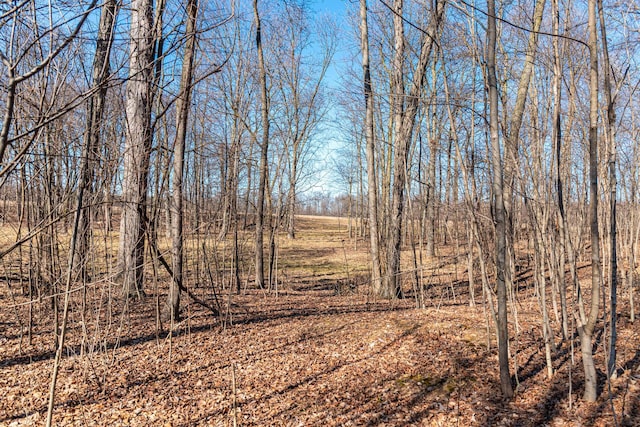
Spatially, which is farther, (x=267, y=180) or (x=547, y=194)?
(x=267, y=180)

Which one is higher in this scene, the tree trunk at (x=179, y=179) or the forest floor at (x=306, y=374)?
the tree trunk at (x=179, y=179)

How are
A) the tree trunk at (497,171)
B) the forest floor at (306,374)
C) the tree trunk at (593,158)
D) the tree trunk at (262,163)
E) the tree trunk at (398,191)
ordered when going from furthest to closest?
the tree trunk at (262,163) → the tree trunk at (398,191) → the forest floor at (306,374) → the tree trunk at (497,171) → the tree trunk at (593,158)

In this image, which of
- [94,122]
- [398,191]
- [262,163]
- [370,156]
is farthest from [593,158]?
[262,163]

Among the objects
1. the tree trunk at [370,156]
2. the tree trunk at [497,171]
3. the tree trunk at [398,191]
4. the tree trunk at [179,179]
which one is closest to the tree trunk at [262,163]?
the tree trunk at [370,156]

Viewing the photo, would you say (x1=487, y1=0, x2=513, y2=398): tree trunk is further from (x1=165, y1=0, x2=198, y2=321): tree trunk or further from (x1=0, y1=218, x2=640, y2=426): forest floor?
(x1=165, y1=0, x2=198, y2=321): tree trunk

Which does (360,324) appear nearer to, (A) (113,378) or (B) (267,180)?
(A) (113,378)

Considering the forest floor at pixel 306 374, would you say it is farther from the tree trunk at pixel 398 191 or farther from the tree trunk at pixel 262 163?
the tree trunk at pixel 262 163

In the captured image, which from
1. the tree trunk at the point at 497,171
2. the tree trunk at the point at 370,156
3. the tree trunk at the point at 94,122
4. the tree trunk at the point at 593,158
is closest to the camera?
the tree trunk at the point at 94,122

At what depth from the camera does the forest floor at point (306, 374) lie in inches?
134

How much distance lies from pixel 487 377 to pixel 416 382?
71 centimetres

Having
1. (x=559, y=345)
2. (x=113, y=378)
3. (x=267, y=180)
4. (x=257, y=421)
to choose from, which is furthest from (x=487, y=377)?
(x=267, y=180)

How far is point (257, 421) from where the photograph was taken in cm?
343

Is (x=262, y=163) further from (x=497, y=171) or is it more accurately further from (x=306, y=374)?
(x=497, y=171)

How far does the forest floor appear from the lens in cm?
341
